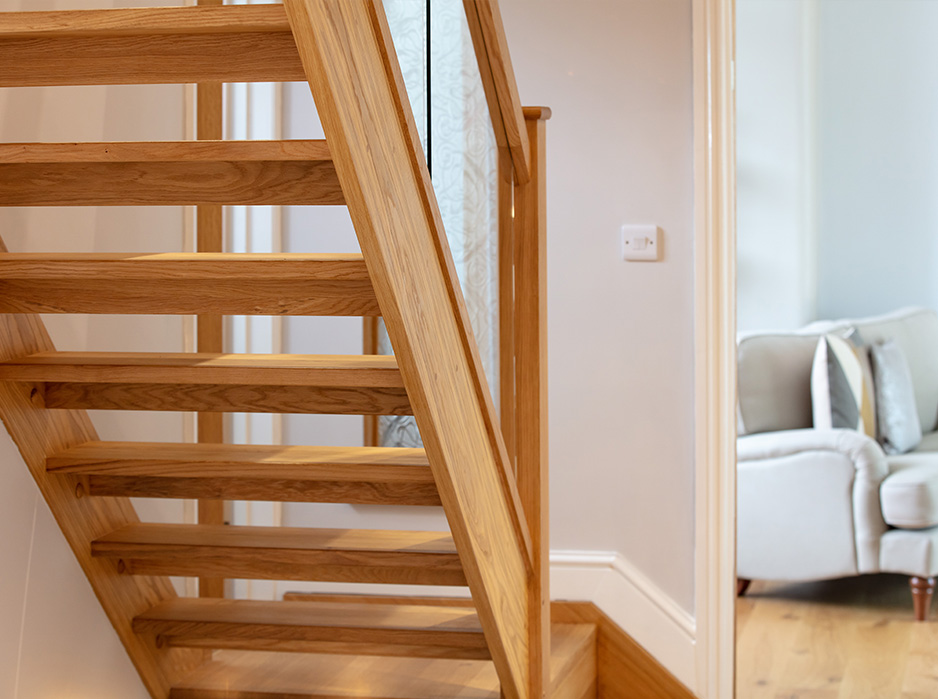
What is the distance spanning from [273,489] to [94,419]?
0.59 meters

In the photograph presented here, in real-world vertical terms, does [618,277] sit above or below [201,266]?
above

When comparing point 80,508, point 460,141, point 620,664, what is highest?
point 460,141

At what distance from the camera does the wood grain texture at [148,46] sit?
118 cm

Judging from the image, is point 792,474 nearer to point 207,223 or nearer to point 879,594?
point 879,594

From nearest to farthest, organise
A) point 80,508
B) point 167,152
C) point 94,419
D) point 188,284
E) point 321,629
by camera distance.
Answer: point 167,152, point 188,284, point 80,508, point 321,629, point 94,419

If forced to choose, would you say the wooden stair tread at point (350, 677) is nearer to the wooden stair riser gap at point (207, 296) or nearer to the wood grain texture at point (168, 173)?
the wooden stair riser gap at point (207, 296)

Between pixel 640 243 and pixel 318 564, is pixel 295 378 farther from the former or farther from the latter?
pixel 640 243

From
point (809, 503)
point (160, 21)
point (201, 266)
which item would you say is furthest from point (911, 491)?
point (160, 21)

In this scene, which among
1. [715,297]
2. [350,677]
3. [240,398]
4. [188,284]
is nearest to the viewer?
[188,284]

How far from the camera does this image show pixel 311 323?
9.89ft

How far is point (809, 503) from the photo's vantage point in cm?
290

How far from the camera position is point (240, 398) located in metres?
1.71

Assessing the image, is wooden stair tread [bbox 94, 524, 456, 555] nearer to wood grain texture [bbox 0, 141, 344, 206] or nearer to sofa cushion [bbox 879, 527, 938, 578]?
wood grain texture [bbox 0, 141, 344, 206]

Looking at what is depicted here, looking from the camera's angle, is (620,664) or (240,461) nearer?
(240,461)
